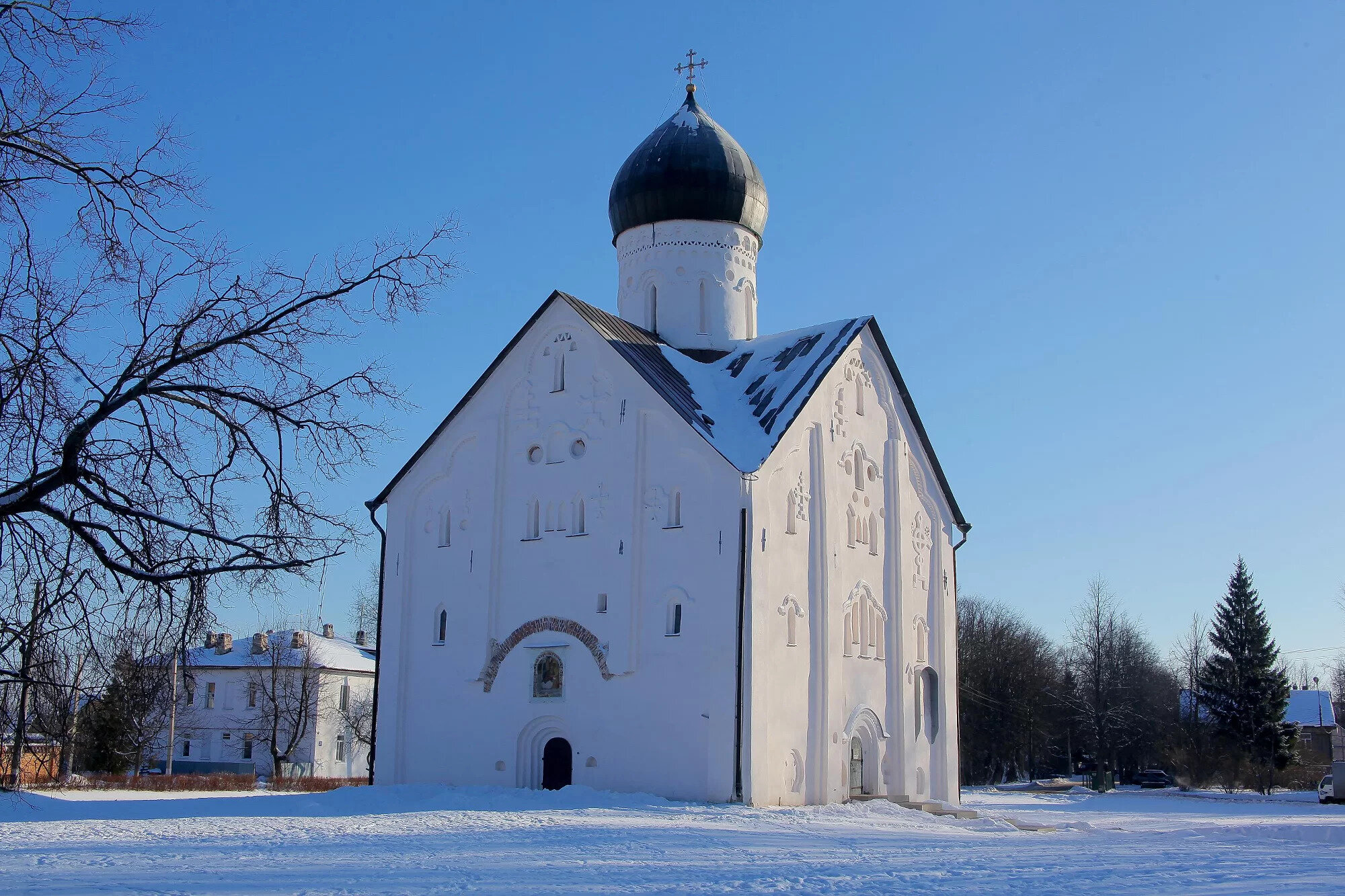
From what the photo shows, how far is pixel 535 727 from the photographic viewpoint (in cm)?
2003

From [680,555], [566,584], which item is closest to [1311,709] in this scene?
[680,555]

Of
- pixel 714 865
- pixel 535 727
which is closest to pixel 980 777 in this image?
pixel 535 727

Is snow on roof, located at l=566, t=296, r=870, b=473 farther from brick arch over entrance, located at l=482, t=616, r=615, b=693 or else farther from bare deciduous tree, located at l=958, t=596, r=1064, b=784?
bare deciduous tree, located at l=958, t=596, r=1064, b=784

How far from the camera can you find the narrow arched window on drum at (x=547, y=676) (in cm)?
1997

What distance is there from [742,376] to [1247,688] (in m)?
25.1

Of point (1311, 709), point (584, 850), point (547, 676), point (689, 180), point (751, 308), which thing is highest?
point (689, 180)

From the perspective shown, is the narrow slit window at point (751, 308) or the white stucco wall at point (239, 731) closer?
the narrow slit window at point (751, 308)

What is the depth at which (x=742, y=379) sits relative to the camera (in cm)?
2278

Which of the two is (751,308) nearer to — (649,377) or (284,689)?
(649,377)

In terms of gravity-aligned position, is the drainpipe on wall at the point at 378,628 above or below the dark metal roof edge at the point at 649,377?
below

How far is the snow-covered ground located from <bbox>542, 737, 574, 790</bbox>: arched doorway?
1644mm

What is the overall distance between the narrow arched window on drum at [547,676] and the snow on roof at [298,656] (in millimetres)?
22490

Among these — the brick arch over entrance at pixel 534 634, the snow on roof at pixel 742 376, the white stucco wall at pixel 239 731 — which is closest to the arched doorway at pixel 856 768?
the brick arch over entrance at pixel 534 634

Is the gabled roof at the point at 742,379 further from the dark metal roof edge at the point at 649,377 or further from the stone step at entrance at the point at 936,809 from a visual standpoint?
the stone step at entrance at the point at 936,809
